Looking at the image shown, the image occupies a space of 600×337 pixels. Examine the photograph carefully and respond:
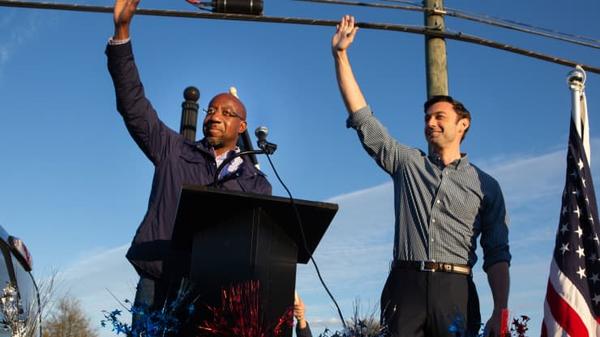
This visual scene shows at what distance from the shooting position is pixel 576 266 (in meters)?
4.19

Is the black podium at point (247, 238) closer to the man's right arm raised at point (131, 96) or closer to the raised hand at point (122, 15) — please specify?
the man's right arm raised at point (131, 96)

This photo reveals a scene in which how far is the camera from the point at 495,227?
3934 mm

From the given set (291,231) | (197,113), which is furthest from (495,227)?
(197,113)

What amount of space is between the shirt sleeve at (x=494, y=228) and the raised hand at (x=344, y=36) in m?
1.12

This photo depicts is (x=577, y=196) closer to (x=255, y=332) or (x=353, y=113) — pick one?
(x=353, y=113)

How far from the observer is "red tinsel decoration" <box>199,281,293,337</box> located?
2.87 m

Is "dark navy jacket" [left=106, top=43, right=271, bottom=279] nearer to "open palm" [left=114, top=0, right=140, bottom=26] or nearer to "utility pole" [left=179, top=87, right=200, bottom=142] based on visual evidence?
"open palm" [left=114, top=0, right=140, bottom=26]

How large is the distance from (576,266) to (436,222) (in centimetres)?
96

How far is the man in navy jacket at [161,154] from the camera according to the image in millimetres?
3732

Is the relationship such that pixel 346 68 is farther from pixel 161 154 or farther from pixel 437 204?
pixel 161 154

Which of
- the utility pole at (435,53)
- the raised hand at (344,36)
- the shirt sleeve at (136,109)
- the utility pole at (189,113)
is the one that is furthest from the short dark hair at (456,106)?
the utility pole at (189,113)

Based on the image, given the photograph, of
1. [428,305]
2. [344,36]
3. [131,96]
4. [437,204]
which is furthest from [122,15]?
[428,305]

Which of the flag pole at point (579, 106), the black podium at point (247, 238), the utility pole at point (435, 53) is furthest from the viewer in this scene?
the utility pole at point (435, 53)

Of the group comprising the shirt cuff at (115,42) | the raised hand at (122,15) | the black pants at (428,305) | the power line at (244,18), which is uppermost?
the power line at (244,18)
